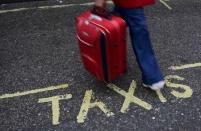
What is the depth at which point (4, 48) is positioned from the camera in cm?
533

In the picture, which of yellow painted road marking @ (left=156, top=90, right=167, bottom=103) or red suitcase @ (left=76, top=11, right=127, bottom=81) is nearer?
red suitcase @ (left=76, top=11, right=127, bottom=81)

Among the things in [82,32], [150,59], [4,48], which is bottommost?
[4,48]

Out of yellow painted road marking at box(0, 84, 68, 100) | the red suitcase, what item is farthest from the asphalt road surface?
the red suitcase

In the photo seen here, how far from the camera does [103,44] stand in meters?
3.78

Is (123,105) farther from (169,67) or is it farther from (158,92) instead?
(169,67)

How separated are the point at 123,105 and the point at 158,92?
1.46 ft

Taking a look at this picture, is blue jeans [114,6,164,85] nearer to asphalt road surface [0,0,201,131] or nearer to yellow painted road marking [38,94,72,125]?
asphalt road surface [0,0,201,131]

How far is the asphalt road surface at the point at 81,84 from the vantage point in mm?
3830

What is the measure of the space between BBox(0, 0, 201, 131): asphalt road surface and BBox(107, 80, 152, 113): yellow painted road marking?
0.03ft

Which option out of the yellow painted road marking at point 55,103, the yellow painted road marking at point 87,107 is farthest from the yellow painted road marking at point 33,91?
the yellow painted road marking at point 87,107

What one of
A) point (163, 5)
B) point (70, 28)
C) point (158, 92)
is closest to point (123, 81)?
point (158, 92)

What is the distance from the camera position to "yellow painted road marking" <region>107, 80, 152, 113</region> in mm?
4008

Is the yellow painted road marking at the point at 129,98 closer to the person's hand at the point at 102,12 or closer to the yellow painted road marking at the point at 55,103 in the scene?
the yellow painted road marking at the point at 55,103

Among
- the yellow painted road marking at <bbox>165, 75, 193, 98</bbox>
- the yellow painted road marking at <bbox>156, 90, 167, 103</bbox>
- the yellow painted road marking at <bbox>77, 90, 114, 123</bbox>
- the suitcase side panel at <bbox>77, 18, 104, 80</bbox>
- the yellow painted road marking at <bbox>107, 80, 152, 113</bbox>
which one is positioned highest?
the suitcase side panel at <bbox>77, 18, 104, 80</bbox>
